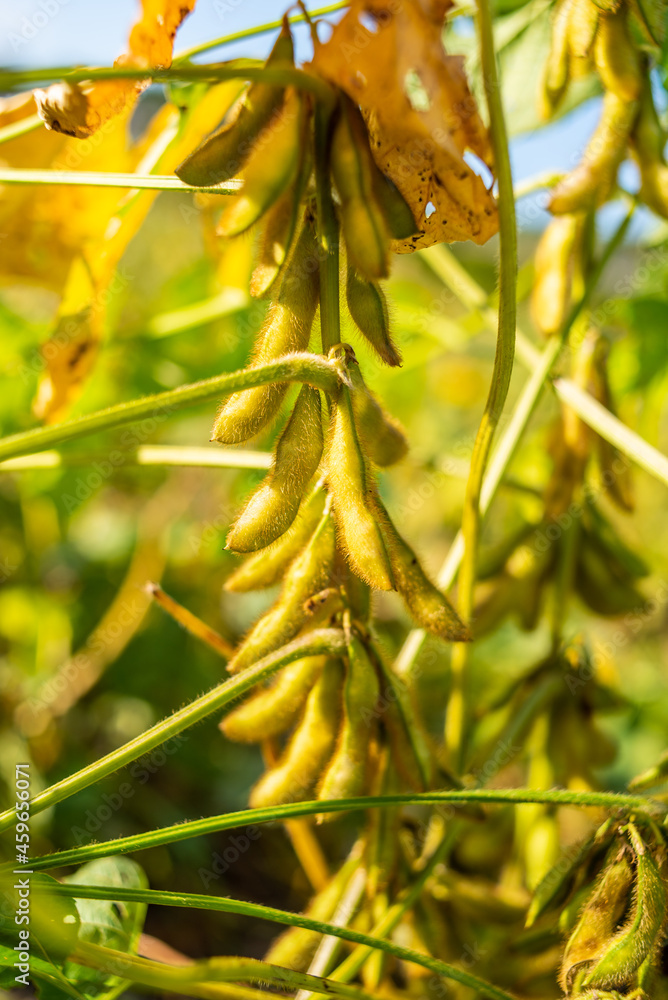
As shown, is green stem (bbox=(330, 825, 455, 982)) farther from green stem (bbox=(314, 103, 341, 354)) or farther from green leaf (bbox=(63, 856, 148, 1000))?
green stem (bbox=(314, 103, 341, 354))

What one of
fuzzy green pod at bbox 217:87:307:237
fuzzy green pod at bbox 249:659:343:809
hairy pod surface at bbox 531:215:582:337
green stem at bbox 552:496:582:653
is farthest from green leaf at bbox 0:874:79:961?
hairy pod surface at bbox 531:215:582:337

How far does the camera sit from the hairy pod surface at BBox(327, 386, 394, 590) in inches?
24.5

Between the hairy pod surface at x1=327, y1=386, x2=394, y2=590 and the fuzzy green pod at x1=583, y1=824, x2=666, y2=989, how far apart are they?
0.35 metres

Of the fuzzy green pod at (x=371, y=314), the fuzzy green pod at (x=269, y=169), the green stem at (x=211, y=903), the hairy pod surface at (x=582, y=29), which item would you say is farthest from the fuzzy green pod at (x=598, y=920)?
the hairy pod surface at (x=582, y=29)

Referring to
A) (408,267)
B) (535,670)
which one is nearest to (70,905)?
(535,670)

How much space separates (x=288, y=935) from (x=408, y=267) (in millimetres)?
5064

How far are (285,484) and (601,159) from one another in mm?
544

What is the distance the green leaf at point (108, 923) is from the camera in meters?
0.79

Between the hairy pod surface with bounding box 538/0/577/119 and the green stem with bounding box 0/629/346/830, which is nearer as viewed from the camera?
the green stem with bounding box 0/629/346/830

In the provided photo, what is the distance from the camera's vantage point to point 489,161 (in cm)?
70

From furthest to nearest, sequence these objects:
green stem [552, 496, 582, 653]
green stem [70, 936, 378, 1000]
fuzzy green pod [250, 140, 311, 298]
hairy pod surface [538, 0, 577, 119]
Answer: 1. green stem [552, 496, 582, 653]
2. hairy pod surface [538, 0, 577, 119]
3. fuzzy green pod [250, 140, 311, 298]
4. green stem [70, 936, 378, 1000]

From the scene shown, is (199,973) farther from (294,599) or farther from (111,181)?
(111,181)

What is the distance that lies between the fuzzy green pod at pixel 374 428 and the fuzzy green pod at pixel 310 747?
0.72 feet

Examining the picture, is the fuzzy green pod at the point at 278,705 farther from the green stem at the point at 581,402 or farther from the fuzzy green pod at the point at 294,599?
the green stem at the point at 581,402
